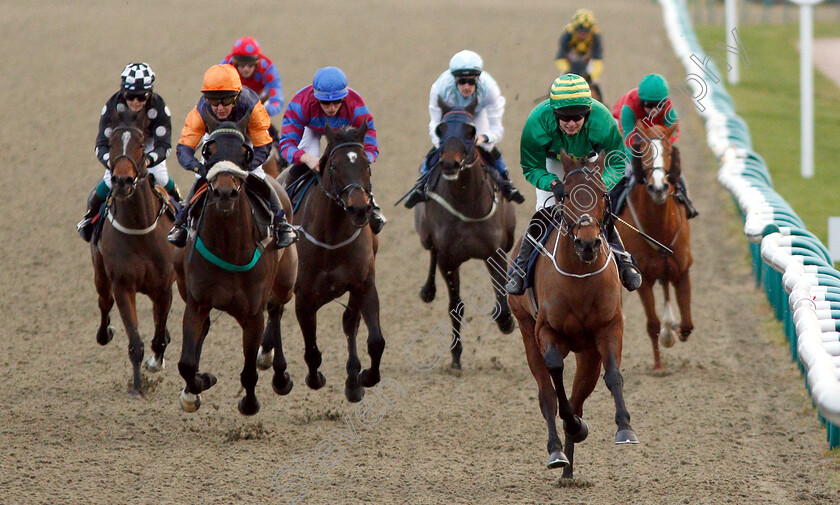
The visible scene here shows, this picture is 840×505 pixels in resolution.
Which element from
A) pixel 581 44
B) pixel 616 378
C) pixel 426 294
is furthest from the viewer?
pixel 581 44

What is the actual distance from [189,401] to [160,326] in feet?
3.93

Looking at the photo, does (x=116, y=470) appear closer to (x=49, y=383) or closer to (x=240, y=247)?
(x=240, y=247)

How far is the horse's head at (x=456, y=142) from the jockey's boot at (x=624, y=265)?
1719 millimetres

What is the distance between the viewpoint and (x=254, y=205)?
7.09m

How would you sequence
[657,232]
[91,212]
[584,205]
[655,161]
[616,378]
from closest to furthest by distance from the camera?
[584,205], [616,378], [91,212], [655,161], [657,232]

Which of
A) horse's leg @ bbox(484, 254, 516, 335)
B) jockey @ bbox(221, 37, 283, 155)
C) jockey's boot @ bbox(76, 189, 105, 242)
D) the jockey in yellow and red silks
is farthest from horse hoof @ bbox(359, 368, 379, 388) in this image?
the jockey in yellow and red silks

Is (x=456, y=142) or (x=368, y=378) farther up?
(x=456, y=142)

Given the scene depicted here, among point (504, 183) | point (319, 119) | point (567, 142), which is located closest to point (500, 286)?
point (504, 183)

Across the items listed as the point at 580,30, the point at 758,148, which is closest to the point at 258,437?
the point at 580,30

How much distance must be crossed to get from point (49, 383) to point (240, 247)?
254cm

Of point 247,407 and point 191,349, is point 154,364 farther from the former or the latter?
point 191,349

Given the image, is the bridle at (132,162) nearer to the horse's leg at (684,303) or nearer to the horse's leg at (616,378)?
the horse's leg at (616,378)

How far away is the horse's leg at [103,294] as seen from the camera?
8336mm

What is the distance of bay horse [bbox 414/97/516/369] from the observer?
29.2 feet
